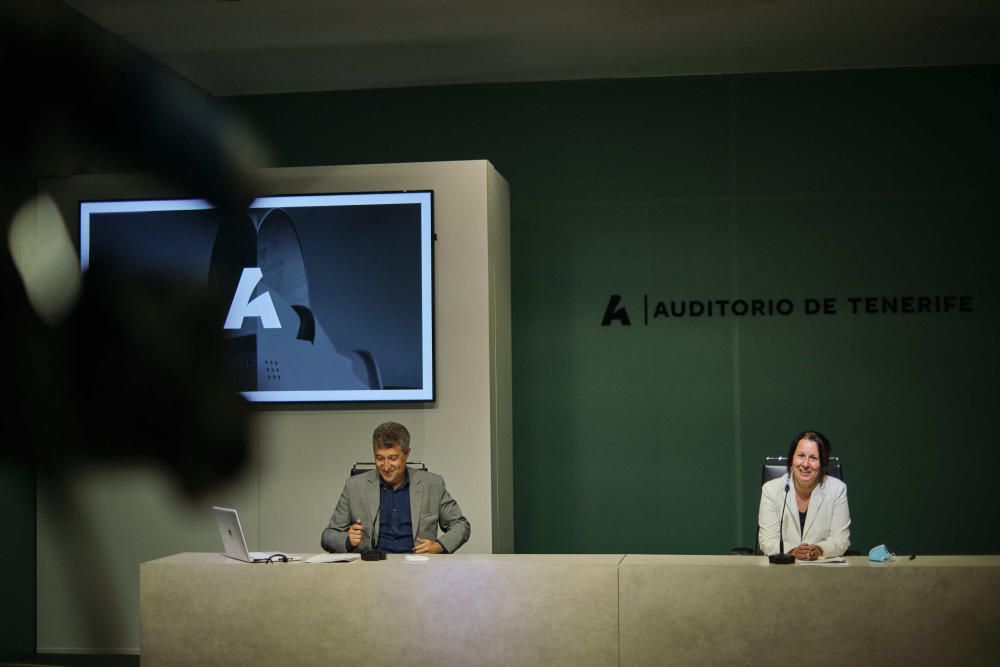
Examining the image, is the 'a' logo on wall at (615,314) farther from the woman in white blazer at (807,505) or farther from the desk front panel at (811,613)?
the desk front panel at (811,613)

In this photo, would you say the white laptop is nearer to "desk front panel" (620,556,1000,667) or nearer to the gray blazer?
the gray blazer

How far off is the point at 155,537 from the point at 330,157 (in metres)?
2.82

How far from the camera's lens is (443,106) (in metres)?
8.01

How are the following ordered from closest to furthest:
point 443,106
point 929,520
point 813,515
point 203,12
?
1. point 813,515
2. point 203,12
3. point 929,520
4. point 443,106

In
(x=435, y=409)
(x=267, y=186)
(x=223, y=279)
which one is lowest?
(x=435, y=409)

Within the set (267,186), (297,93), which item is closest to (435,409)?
(267,186)

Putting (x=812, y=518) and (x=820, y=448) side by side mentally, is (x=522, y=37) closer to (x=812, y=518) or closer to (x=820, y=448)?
(x=820, y=448)

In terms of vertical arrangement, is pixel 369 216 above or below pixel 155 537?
above

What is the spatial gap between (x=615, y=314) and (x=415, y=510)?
2710mm

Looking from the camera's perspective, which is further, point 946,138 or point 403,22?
point 946,138

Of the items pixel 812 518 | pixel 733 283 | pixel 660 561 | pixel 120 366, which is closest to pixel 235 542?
pixel 660 561

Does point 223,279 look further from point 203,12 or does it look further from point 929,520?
point 929,520

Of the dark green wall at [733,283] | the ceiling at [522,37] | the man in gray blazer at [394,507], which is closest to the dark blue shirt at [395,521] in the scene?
the man in gray blazer at [394,507]

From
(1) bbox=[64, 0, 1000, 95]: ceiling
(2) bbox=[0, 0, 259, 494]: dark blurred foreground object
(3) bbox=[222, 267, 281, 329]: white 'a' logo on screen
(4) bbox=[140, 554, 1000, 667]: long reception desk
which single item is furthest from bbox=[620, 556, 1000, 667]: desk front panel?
(1) bbox=[64, 0, 1000, 95]: ceiling
